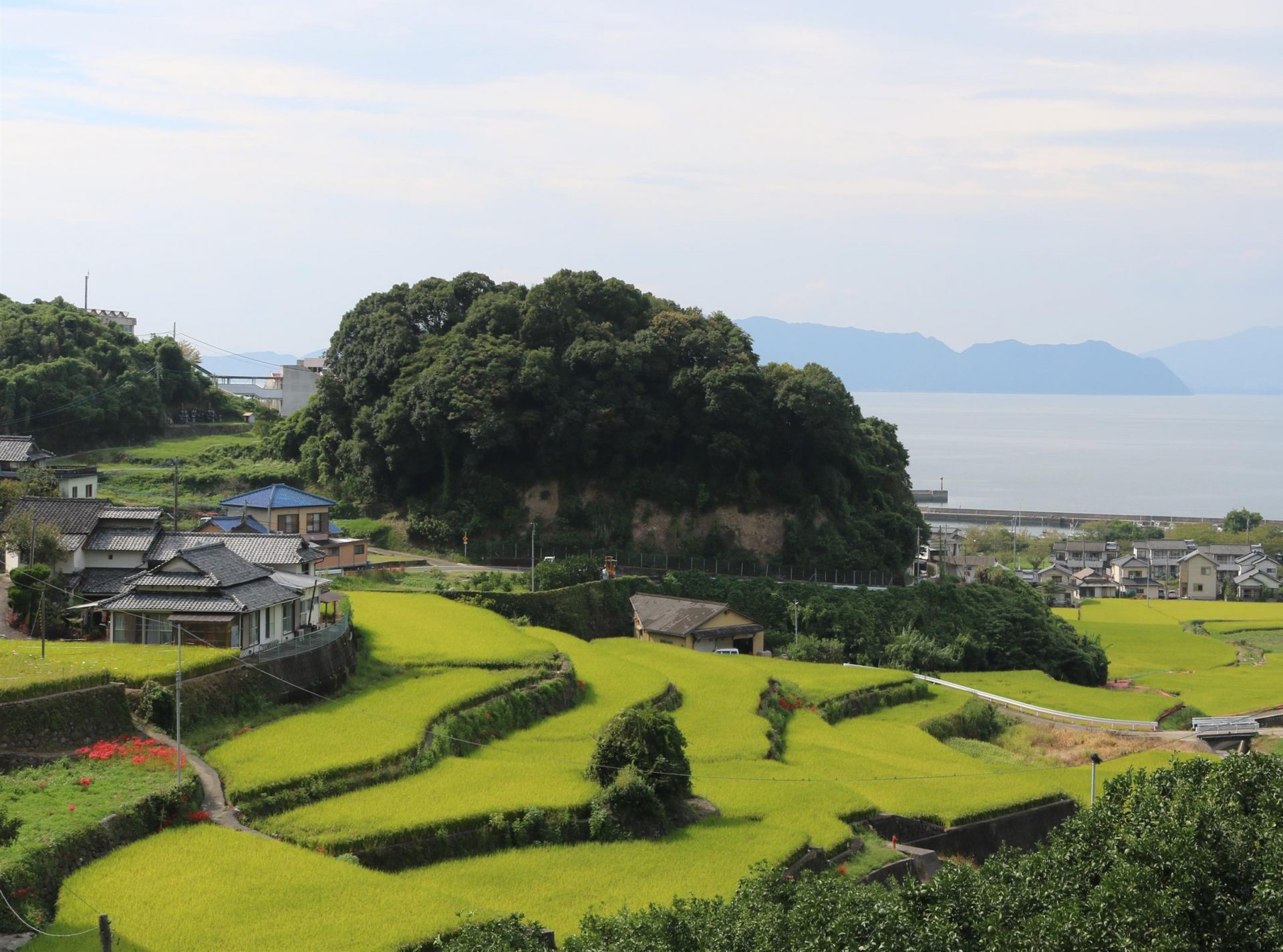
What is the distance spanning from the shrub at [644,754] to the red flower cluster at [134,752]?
7982 mm

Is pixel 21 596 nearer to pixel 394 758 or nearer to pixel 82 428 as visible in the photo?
pixel 394 758

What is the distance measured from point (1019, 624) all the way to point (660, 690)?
75.3 ft

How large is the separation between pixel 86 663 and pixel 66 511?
861 centimetres

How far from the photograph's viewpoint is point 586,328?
180ft

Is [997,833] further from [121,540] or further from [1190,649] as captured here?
[1190,649]

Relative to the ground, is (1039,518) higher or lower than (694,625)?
higher

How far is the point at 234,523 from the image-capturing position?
135 feet

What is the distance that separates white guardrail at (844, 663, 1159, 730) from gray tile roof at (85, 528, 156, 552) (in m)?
23.8

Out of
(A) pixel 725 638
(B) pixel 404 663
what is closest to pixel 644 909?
(B) pixel 404 663

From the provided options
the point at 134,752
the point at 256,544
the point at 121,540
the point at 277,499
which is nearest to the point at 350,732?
the point at 134,752

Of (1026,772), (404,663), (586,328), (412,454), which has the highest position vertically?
(586,328)

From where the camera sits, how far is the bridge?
12700cm

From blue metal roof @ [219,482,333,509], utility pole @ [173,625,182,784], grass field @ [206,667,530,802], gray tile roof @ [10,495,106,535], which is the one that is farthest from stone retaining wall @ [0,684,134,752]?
blue metal roof @ [219,482,333,509]

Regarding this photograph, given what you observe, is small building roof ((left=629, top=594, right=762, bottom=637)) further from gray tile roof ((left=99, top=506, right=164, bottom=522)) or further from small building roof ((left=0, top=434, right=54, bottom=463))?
small building roof ((left=0, top=434, right=54, bottom=463))
